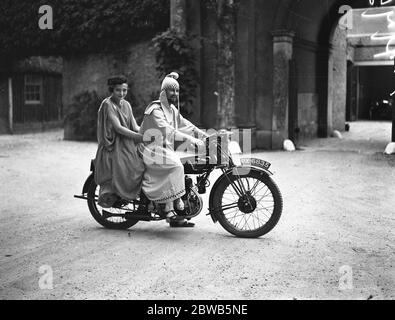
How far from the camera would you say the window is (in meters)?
22.9

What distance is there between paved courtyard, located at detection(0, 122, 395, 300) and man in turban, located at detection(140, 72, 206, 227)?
16.3 inches

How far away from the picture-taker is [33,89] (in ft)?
76.4

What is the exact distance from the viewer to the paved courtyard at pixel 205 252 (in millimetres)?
3963

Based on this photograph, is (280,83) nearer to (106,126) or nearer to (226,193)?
(226,193)

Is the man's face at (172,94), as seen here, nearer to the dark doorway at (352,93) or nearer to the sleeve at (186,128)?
the sleeve at (186,128)

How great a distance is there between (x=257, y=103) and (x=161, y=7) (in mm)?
3801

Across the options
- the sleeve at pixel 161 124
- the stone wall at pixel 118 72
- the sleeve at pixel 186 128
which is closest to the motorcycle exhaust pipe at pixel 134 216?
the sleeve at pixel 161 124

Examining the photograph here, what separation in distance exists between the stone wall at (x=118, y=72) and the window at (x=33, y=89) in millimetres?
5777

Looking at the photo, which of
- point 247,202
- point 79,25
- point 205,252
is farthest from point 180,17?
point 205,252

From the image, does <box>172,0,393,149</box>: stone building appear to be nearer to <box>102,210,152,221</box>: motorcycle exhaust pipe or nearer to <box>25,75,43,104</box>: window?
<box>102,210,152,221</box>: motorcycle exhaust pipe

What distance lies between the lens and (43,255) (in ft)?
16.1

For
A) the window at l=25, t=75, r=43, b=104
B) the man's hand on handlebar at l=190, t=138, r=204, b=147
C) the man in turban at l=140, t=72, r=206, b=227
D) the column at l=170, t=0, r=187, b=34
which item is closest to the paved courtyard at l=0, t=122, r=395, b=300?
the man in turban at l=140, t=72, r=206, b=227
